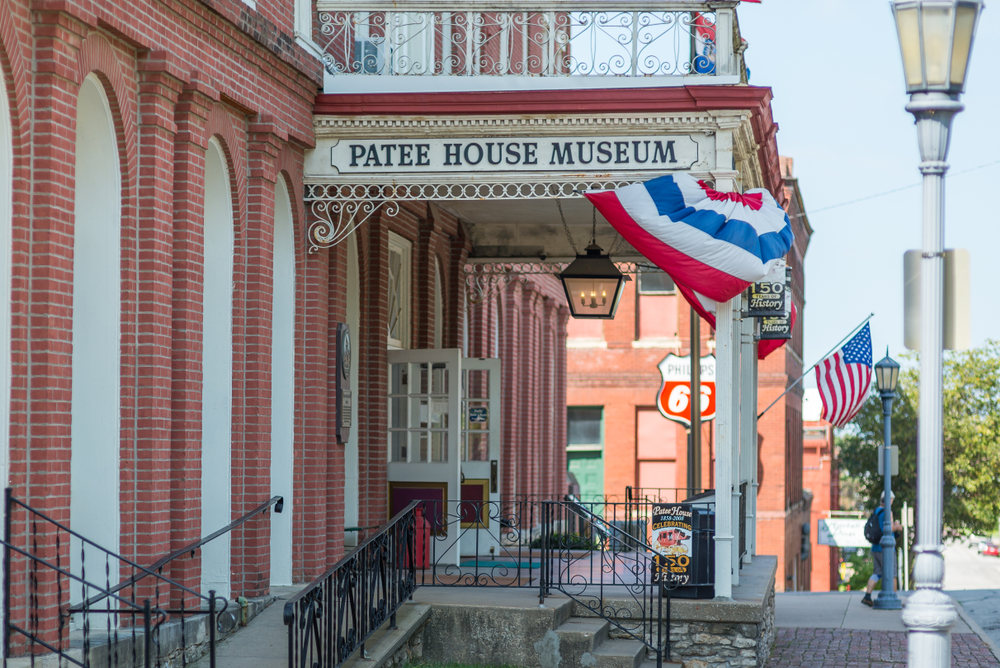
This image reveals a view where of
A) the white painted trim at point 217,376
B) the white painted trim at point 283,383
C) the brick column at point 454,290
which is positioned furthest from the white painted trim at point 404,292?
the white painted trim at point 217,376

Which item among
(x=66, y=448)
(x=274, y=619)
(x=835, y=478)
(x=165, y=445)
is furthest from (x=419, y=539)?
(x=835, y=478)

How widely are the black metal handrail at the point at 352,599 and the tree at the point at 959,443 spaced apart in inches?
1184

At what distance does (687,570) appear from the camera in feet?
35.3

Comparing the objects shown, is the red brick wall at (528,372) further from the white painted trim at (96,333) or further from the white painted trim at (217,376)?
the white painted trim at (96,333)

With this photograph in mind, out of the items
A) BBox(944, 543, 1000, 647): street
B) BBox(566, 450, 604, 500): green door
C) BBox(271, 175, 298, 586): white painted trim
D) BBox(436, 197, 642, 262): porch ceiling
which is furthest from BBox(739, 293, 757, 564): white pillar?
BBox(566, 450, 604, 500): green door

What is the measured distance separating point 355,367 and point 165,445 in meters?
4.81

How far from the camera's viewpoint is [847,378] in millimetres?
18422

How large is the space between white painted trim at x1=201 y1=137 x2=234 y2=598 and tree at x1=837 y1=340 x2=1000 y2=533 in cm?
3066

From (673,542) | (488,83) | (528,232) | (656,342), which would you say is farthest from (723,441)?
(656,342)

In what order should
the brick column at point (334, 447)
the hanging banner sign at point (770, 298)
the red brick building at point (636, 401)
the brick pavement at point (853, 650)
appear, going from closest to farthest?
the brick column at point (334, 447) → the brick pavement at point (853, 650) → the hanging banner sign at point (770, 298) → the red brick building at point (636, 401)

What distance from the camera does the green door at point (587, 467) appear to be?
117 feet

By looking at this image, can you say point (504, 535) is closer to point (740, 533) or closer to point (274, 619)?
point (740, 533)

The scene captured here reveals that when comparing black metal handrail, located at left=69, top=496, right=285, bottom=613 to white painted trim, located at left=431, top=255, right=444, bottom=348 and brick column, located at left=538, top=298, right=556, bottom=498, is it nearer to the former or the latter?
white painted trim, located at left=431, top=255, right=444, bottom=348

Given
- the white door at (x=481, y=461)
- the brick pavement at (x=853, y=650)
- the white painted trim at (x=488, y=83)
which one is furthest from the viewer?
the white door at (x=481, y=461)
